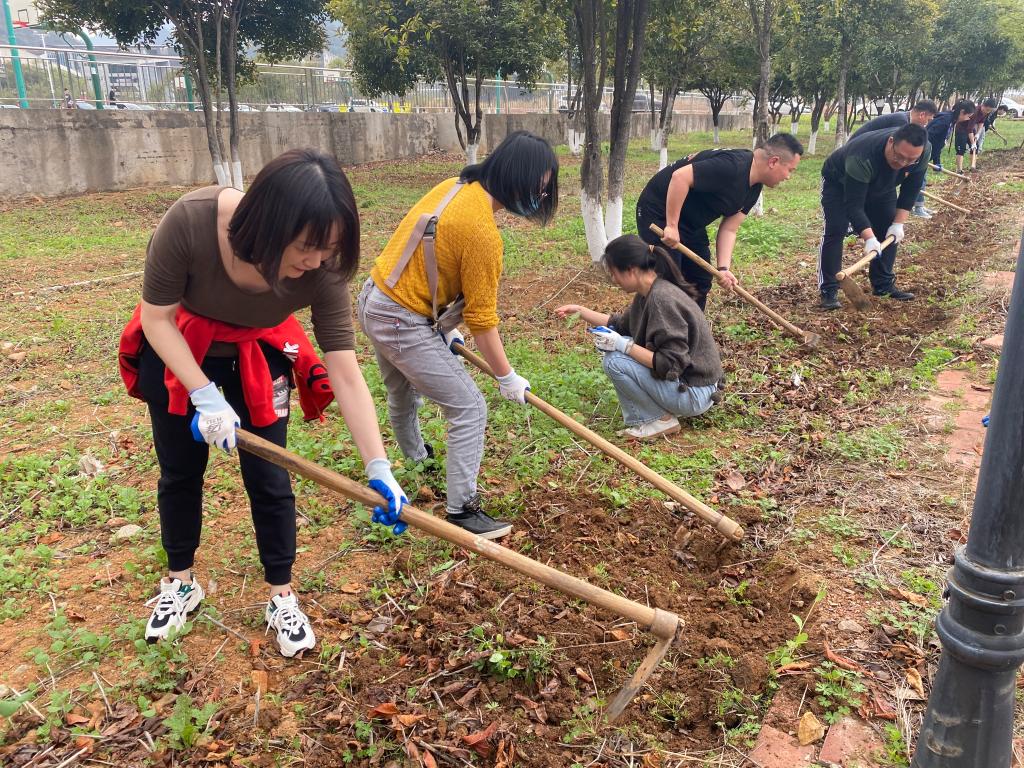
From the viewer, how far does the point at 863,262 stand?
6.25m

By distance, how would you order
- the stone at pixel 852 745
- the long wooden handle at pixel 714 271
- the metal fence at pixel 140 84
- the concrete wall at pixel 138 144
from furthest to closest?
the metal fence at pixel 140 84 → the concrete wall at pixel 138 144 → the long wooden handle at pixel 714 271 → the stone at pixel 852 745

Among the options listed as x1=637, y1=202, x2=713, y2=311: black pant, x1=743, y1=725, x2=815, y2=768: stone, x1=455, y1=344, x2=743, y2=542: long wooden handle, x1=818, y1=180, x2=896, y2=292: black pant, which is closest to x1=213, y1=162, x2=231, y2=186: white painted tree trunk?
x1=637, y1=202, x2=713, y2=311: black pant

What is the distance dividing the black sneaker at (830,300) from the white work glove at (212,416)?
5690 mm

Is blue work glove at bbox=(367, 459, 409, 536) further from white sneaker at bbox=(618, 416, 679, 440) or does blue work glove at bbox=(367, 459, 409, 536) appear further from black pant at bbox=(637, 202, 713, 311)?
black pant at bbox=(637, 202, 713, 311)

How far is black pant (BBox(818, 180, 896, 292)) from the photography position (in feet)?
21.1

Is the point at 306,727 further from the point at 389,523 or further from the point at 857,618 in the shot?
the point at 857,618

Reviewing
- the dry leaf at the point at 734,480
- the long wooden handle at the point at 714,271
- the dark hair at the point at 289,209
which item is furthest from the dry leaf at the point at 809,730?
the long wooden handle at the point at 714,271

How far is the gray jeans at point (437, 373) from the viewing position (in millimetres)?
2986

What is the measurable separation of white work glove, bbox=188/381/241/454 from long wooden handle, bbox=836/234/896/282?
5451 millimetres

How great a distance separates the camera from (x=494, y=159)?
111 inches

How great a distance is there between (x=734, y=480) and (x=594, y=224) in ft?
16.1

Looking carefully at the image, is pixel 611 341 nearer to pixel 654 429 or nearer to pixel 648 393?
pixel 648 393

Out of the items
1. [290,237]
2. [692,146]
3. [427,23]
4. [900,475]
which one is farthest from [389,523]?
[692,146]

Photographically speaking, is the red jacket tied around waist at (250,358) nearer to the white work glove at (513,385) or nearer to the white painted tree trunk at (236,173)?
the white work glove at (513,385)
